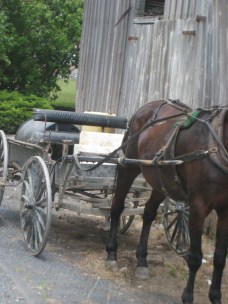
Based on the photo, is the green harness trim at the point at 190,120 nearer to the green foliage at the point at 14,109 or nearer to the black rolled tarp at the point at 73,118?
the black rolled tarp at the point at 73,118

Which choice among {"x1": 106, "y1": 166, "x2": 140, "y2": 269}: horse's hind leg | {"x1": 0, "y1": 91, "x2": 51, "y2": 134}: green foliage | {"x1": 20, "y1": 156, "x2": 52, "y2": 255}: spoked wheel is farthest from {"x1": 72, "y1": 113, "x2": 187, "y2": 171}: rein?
{"x1": 0, "y1": 91, "x2": 51, "y2": 134}: green foliage

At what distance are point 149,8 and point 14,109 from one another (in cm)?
795

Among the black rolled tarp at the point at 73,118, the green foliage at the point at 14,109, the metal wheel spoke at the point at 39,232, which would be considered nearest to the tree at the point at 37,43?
the green foliage at the point at 14,109

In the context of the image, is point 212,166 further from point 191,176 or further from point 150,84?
point 150,84

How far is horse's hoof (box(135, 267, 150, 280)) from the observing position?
6.81 meters

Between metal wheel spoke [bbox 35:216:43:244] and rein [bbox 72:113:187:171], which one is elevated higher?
rein [bbox 72:113:187:171]

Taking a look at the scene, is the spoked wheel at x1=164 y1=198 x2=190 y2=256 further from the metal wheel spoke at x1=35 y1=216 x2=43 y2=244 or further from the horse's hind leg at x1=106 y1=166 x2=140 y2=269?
the metal wheel spoke at x1=35 y1=216 x2=43 y2=244

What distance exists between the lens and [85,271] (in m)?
6.83

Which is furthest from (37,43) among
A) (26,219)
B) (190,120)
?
(190,120)

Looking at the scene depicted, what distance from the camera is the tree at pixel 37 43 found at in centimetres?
2083

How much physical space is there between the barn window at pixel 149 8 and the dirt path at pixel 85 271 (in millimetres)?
4153

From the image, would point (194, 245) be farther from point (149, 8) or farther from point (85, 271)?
point (149, 8)

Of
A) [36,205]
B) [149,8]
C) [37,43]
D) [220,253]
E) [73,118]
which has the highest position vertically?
[149,8]

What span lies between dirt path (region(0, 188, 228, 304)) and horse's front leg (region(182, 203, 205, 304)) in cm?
32
